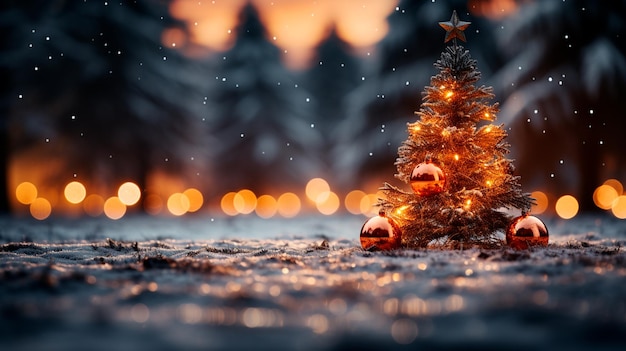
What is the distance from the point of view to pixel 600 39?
17.0m

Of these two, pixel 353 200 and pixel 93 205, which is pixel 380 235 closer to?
pixel 93 205

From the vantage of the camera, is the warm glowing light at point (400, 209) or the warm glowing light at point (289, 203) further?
the warm glowing light at point (289, 203)

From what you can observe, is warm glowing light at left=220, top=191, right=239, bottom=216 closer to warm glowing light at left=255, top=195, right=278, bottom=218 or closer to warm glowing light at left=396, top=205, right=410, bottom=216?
warm glowing light at left=255, top=195, right=278, bottom=218

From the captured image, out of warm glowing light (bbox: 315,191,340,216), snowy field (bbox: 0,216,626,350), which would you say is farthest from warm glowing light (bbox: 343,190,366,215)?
snowy field (bbox: 0,216,626,350)

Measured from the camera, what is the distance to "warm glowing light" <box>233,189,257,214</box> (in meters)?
33.6

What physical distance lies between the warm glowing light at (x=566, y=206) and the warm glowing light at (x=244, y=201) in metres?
18.0

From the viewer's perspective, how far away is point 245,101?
110 ft

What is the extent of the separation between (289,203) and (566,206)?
710 inches

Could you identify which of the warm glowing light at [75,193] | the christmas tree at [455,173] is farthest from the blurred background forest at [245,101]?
the christmas tree at [455,173]

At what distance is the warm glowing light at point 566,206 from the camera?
19828 millimetres

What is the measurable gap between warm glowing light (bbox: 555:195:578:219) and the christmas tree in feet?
39.9

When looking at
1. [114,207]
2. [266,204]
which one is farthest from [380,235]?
[266,204]

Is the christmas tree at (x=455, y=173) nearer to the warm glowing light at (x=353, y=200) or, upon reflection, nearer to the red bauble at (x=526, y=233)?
the red bauble at (x=526, y=233)

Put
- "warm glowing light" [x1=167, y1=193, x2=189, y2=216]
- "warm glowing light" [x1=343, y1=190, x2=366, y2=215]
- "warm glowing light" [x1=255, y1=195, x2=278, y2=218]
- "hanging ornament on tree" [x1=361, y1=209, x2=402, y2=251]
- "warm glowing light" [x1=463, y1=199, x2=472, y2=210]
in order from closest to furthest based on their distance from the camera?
"hanging ornament on tree" [x1=361, y1=209, x2=402, y2=251] < "warm glowing light" [x1=463, y1=199, x2=472, y2=210] < "warm glowing light" [x1=167, y1=193, x2=189, y2=216] < "warm glowing light" [x1=255, y1=195, x2=278, y2=218] < "warm glowing light" [x1=343, y1=190, x2=366, y2=215]
